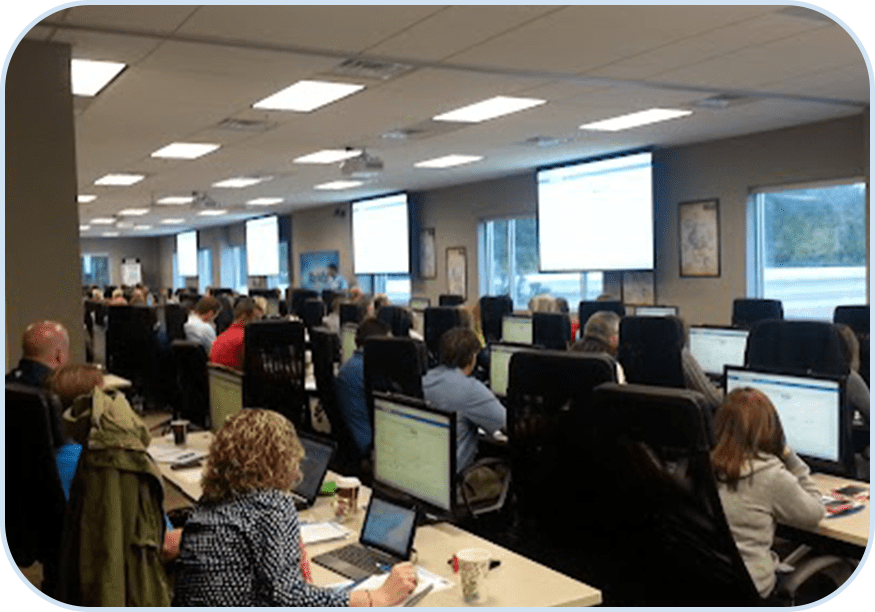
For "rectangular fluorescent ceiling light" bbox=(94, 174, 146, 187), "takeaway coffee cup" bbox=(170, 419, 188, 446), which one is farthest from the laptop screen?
"rectangular fluorescent ceiling light" bbox=(94, 174, 146, 187)

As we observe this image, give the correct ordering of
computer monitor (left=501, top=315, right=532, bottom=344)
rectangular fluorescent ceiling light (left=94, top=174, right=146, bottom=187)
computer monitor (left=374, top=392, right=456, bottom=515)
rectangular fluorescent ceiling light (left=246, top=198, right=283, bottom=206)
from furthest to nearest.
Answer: rectangular fluorescent ceiling light (left=246, top=198, right=283, bottom=206)
rectangular fluorescent ceiling light (left=94, top=174, right=146, bottom=187)
computer monitor (left=501, top=315, right=532, bottom=344)
computer monitor (left=374, top=392, right=456, bottom=515)

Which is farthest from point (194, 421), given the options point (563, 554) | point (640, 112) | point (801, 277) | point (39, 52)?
point (801, 277)

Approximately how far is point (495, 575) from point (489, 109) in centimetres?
490

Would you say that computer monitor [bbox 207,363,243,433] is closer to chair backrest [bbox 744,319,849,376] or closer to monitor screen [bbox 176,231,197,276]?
chair backrest [bbox 744,319,849,376]

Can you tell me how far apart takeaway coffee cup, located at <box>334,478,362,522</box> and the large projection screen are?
6.85 metres

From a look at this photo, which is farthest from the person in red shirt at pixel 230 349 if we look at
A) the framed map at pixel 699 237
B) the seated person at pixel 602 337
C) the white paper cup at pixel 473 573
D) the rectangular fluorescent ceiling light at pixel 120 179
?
the rectangular fluorescent ceiling light at pixel 120 179

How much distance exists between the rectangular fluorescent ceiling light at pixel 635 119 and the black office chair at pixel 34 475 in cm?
533

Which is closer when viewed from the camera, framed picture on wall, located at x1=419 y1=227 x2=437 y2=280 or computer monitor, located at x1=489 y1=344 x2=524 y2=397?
computer monitor, located at x1=489 y1=344 x2=524 y2=397

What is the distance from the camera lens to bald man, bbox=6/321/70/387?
4129mm

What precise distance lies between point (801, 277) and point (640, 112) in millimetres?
2624

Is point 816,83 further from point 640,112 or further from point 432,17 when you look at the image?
point 432,17

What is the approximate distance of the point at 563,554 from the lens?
3.48m

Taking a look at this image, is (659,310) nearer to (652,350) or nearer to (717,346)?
(717,346)

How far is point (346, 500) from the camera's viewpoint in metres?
3.13
